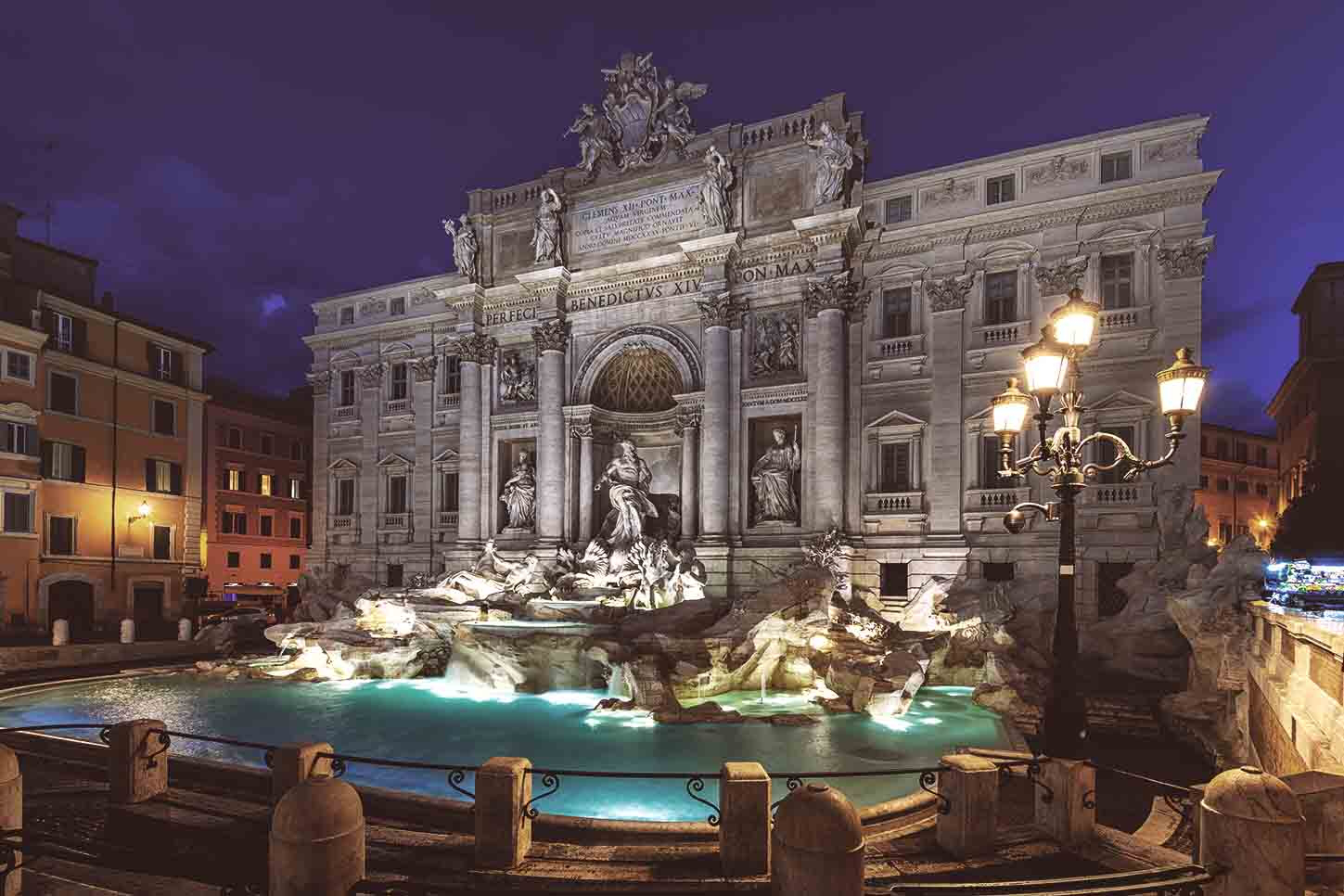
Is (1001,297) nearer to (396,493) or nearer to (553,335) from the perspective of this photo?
(553,335)

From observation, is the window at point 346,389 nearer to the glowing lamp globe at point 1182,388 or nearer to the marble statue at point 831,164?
the marble statue at point 831,164

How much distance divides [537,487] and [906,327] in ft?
44.0

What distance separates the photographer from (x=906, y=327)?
2191 cm

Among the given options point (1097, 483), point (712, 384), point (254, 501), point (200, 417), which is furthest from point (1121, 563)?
point (254, 501)

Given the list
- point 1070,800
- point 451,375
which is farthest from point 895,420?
point 451,375

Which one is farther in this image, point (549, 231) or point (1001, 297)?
point (549, 231)

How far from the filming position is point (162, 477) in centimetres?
2977

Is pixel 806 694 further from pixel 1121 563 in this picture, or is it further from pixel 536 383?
pixel 536 383

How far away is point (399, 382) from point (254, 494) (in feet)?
44.7

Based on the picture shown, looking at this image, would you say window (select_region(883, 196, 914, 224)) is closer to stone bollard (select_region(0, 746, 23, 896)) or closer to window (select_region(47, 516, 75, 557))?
stone bollard (select_region(0, 746, 23, 896))

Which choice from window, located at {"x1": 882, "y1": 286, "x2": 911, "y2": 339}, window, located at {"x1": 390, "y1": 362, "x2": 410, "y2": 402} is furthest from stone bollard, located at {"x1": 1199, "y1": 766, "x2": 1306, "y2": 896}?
window, located at {"x1": 390, "y1": 362, "x2": 410, "y2": 402}

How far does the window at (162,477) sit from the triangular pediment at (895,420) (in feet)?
91.3

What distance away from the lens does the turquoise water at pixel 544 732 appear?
9.38 m

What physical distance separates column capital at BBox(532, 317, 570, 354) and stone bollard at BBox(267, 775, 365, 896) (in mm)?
22058
